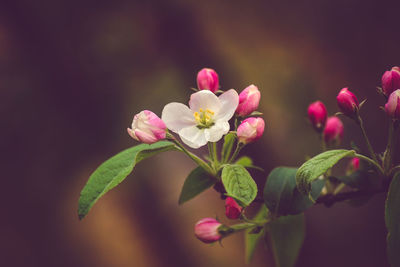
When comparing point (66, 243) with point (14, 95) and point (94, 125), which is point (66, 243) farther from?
point (14, 95)

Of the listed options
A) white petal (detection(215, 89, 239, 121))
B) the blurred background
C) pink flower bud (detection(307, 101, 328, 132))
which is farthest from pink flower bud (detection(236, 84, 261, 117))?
the blurred background

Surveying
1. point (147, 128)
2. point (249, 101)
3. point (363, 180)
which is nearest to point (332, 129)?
point (363, 180)

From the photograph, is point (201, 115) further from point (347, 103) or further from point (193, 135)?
point (347, 103)

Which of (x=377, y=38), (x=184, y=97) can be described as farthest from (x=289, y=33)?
(x=184, y=97)

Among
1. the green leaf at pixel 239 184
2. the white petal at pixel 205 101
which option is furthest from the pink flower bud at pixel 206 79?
the green leaf at pixel 239 184

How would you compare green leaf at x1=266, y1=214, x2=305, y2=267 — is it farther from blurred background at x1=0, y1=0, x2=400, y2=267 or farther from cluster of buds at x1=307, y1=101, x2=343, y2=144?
blurred background at x1=0, y1=0, x2=400, y2=267
